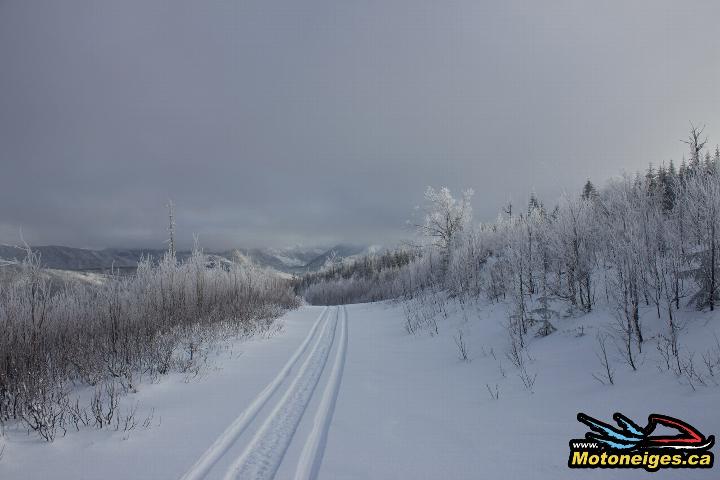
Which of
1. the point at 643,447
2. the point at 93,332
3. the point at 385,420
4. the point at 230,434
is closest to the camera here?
the point at 643,447

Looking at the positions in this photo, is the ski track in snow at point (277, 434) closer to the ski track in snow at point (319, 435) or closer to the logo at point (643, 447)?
the ski track in snow at point (319, 435)

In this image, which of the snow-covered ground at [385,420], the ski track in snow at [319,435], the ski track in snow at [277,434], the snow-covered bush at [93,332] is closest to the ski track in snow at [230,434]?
the snow-covered ground at [385,420]

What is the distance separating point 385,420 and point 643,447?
10.1ft

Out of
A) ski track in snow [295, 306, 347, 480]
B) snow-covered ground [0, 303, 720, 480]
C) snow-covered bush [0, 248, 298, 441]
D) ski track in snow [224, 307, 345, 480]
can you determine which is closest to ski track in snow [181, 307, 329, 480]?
snow-covered ground [0, 303, 720, 480]

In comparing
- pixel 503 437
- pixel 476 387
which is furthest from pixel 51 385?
pixel 476 387

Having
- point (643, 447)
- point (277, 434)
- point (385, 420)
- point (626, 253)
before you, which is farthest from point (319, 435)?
point (626, 253)

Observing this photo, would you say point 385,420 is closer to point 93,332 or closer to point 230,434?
point 230,434

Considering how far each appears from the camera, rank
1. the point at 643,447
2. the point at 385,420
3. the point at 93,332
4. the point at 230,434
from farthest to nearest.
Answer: the point at 93,332, the point at 385,420, the point at 230,434, the point at 643,447

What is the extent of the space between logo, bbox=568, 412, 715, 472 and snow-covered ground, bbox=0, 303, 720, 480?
0.14 m

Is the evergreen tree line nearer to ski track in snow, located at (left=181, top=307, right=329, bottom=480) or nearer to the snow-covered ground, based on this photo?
the snow-covered ground

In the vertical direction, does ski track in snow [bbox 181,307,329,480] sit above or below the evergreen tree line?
below

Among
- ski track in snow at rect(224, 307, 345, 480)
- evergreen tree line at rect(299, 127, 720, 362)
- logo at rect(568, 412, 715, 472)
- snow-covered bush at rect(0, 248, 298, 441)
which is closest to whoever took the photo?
logo at rect(568, 412, 715, 472)

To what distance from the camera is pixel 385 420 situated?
204 inches

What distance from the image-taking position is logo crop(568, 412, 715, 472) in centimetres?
333
